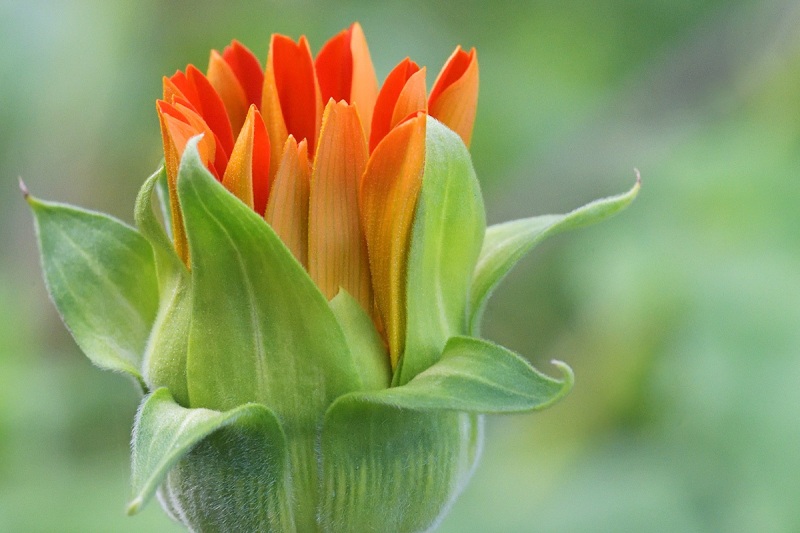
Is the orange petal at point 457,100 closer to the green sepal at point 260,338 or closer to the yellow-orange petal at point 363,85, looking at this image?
the yellow-orange petal at point 363,85

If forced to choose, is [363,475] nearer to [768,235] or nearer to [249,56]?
[249,56]

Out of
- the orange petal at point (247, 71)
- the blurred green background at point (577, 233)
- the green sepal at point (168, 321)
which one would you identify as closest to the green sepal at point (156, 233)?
the green sepal at point (168, 321)

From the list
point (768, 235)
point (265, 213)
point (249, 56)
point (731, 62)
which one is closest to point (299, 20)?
point (731, 62)

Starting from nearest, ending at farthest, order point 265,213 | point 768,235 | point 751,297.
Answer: point 265,213 → point 751,297 → point 768,235

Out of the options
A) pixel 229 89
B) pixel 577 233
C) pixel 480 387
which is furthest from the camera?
pixel 577 233

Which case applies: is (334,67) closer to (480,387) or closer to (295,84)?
(295,84)

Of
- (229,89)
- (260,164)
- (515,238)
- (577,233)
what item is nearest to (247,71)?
(229,89)

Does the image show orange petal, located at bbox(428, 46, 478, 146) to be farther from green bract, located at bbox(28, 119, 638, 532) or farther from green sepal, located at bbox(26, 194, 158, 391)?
green sepal, located at bbox(26, 194, 158, 391)
